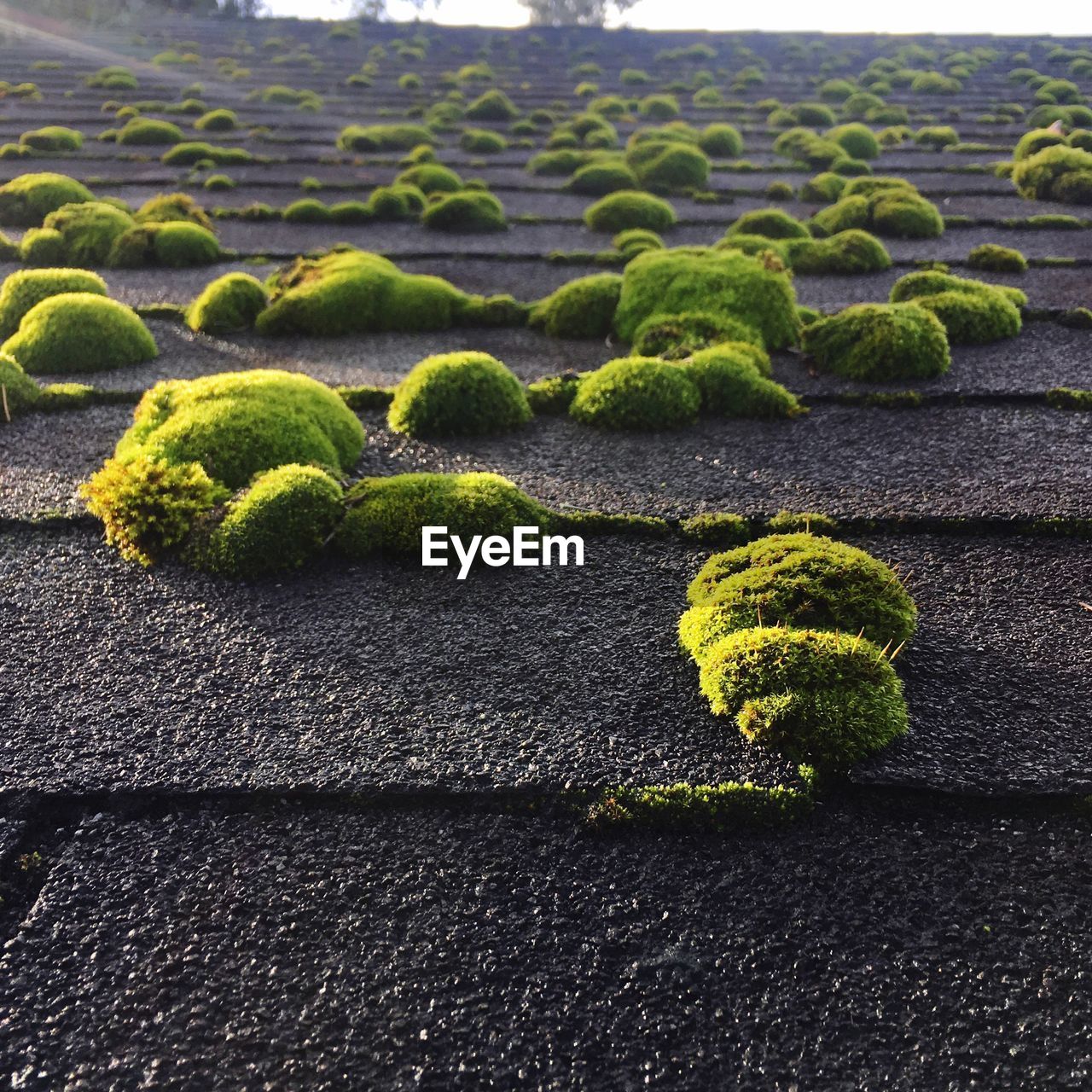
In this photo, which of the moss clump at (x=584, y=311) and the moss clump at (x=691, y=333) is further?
the moss clump at (x=584, y=311)

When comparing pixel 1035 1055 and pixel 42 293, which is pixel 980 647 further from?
pixel 42 293

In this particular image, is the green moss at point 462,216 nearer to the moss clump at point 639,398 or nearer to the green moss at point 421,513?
the moss clump at point 639,398

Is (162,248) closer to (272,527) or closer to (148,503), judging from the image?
(148,503)

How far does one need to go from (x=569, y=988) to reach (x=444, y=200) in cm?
918

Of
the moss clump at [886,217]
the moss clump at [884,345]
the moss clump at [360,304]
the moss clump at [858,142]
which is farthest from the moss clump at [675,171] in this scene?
the moss clump at [884,345]

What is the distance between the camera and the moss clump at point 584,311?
6.89 metres

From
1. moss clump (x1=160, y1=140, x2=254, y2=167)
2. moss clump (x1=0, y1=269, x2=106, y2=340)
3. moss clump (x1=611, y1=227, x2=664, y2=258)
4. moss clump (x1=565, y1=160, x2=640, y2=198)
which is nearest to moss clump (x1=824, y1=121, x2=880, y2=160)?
moss clump (x1=565, y1=160, x2=640, y2=198)

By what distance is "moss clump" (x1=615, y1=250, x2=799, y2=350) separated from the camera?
20.9ft

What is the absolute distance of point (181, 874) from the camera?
2496 millimetres

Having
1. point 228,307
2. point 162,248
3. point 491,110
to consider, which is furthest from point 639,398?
point 491,110

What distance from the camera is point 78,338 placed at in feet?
20.4

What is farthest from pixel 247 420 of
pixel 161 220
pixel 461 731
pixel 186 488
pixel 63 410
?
pixel 161 220

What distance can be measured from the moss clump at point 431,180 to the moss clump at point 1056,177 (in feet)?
23.1

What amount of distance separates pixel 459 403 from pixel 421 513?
1.37m
